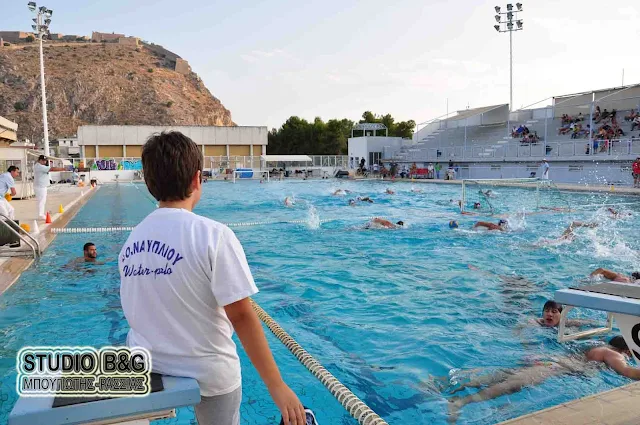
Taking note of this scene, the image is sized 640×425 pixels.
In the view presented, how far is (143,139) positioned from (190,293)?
1931 inches

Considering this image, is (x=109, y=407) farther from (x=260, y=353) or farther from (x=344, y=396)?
(x=344, y=396)

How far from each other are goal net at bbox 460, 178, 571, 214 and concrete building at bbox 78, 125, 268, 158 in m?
30.7

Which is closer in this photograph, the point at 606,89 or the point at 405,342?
the point at 405,342

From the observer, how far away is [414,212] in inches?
648

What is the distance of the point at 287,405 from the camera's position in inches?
59.9

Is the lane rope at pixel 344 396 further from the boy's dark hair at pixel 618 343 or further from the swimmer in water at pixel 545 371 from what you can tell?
the boy's dark hair at pixel 618 343

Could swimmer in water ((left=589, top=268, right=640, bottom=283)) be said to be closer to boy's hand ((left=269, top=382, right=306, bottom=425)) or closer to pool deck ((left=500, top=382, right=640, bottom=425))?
pool deck ((left=500, top=382, right=640, bottom=425))

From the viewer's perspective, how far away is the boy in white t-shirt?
1.42m

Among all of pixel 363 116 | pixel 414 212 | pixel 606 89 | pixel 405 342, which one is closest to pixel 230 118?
pixel 363 116

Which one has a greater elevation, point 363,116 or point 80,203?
point 363,116

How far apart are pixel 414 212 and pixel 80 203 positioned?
11.5m

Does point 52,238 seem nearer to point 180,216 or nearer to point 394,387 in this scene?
point 394,387

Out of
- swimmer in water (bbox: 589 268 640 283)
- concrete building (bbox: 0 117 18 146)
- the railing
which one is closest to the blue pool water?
swimmer in water (bbox: 589 268 640 283)

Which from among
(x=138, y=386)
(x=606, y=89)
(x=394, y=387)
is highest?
(x=606, y=89)
